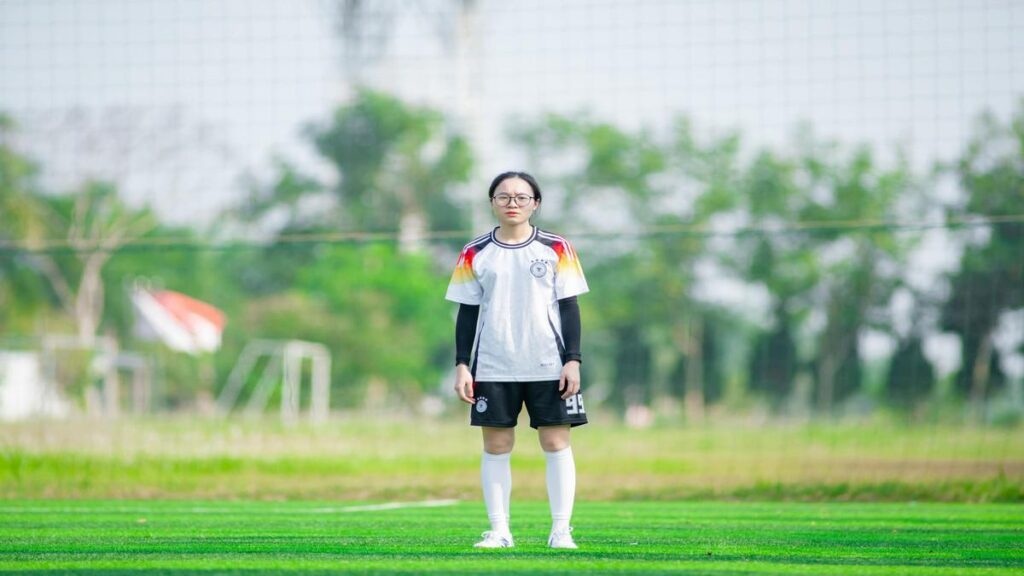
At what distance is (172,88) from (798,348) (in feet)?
26.1

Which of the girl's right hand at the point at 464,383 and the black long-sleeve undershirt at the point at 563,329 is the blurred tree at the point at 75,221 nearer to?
the black long-sleeve undershirt at the point at 563,329

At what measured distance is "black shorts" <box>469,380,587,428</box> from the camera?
528cm

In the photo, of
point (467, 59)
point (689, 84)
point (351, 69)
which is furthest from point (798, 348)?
point (351, 69)

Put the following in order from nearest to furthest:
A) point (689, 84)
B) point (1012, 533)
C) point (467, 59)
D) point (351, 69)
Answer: point (1012, 533), point (689, 84), point (467, 59), point (351, 69)

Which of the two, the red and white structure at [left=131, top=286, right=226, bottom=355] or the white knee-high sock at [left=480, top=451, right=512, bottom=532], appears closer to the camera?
the white knee-high sock at [left=480, top=451, right=512, bottom=532]

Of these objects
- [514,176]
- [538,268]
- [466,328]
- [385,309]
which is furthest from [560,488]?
[385,309]

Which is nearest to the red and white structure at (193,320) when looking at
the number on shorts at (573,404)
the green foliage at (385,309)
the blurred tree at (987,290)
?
the green foliage at (385,309)

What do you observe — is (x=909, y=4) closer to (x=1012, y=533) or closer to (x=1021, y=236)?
(x=1021, y=236)

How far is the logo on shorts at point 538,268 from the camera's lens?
5.33 metres

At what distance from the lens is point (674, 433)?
14039 millimetres

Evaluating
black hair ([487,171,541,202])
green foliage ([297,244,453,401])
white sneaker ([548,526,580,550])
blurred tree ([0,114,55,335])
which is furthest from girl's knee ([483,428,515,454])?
green foliage ([297,244,453,401])

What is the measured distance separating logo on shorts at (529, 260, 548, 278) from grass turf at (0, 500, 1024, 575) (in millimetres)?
1077

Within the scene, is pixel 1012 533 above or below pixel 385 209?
below

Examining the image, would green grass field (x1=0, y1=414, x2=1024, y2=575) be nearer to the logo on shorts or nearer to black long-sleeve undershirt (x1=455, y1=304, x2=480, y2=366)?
black long-sleeve undershirt (x1=455, y1=304, x2=480, y2=366)
